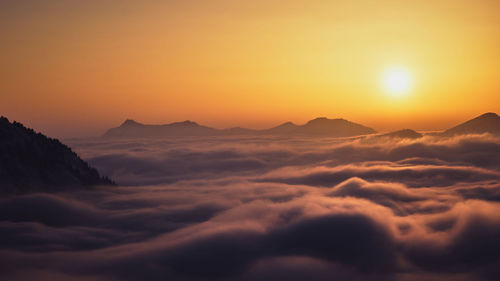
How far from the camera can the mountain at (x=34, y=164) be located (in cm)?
13262

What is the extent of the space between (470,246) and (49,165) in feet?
549

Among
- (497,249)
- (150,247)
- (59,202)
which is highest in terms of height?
(59,202)

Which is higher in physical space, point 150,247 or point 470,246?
point 150,247

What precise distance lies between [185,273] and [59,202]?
77.5m

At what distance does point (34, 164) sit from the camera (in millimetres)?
142625

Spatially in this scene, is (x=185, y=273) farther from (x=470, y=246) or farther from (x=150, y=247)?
(x=470, y=246)

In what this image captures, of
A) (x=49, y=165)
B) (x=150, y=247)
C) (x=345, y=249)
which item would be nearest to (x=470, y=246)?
(x=345, y=249)

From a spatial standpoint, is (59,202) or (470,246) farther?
(59,202)

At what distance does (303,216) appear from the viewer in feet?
398

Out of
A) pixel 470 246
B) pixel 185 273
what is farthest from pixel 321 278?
pixel 470 246

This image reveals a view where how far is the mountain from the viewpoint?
13262 cm

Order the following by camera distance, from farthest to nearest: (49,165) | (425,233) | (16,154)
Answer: (49,165)
(16,154)
(425,233)

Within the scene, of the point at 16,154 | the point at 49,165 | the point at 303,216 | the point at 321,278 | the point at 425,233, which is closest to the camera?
the point at 321,278

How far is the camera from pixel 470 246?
312 ft
